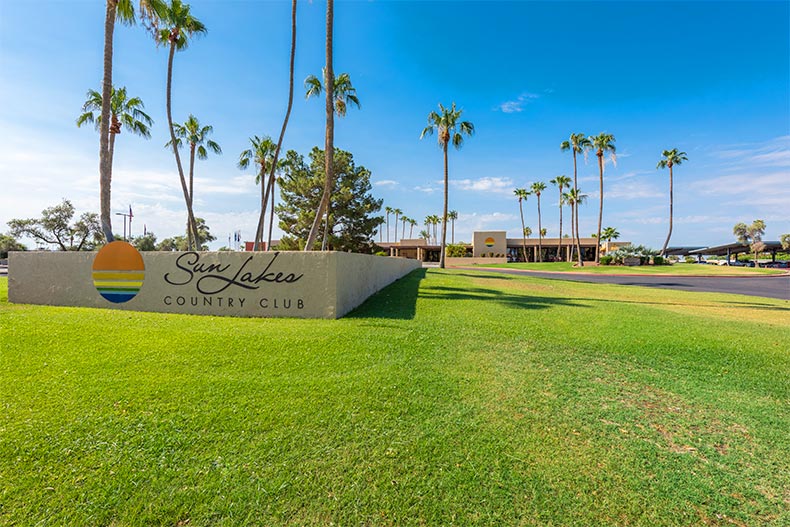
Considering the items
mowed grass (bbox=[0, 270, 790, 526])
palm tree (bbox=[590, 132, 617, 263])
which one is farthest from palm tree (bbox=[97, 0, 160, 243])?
palm tree (bbox=[590, 132, 617, 263])

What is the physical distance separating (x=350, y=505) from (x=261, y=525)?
60cm

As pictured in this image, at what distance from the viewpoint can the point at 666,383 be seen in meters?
4.59

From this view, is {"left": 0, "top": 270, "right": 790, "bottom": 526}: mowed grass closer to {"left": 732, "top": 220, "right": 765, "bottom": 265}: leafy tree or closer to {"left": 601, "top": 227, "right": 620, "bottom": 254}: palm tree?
{"left": 601, "top": 227, "right": 620, "bottom": 254}: palm tree

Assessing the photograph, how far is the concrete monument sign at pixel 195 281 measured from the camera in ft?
24.8

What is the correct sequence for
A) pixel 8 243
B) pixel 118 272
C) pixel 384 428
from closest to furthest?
pixel 384 428
pixel 118 272
pixel 8 243

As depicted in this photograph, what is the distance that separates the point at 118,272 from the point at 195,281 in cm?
224

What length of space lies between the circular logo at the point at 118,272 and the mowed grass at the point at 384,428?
2.71 m

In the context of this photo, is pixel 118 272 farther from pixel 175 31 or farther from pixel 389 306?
pixel 175 31

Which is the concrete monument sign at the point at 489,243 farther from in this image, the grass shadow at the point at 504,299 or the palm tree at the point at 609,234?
the grass shadow at the point at 504,299

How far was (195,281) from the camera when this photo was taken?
8.19m

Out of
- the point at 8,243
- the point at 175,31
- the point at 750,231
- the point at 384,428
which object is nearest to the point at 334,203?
the point at 175,31

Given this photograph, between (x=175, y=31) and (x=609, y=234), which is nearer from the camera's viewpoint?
(x=175, y=31)

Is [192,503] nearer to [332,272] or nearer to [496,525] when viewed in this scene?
[496,525]

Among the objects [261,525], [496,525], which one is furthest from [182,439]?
[496,525]
